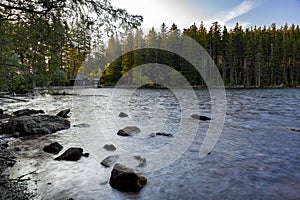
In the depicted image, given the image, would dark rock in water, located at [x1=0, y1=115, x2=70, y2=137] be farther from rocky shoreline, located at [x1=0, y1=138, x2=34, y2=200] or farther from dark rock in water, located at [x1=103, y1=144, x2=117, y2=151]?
rocky shoreline, located at [x1=0, y1=138, x2=34, y2=200]

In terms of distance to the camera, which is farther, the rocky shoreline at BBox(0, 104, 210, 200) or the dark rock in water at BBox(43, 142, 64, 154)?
the dark rock in water at BBox(43, 142, 64, 154)

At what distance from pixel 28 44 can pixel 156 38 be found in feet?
220

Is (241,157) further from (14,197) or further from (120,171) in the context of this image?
(14,197)

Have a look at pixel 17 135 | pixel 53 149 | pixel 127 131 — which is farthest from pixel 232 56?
pixel 53 149

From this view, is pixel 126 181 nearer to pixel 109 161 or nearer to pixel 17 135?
pixel 109 161

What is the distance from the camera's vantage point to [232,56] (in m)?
70.3

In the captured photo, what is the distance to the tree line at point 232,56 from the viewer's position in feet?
223

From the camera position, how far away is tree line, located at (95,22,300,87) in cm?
6800

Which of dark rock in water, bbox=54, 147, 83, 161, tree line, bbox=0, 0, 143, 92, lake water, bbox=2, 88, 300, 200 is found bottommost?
lake water, bbox=2, 88, 300, 200

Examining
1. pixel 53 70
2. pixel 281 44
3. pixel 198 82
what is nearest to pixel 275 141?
pixel 53 70

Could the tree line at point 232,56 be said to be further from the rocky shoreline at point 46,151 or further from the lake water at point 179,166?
the lake water at point 179,166

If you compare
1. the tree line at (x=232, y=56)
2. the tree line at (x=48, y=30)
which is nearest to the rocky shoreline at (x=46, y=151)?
the tree line at (x=48, y=30)

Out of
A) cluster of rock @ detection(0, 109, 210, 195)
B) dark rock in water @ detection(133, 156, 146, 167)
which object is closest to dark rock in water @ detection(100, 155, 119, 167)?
cluster of rock @ detection(0, 109, 210, 195)

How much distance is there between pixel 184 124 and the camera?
642 inches
